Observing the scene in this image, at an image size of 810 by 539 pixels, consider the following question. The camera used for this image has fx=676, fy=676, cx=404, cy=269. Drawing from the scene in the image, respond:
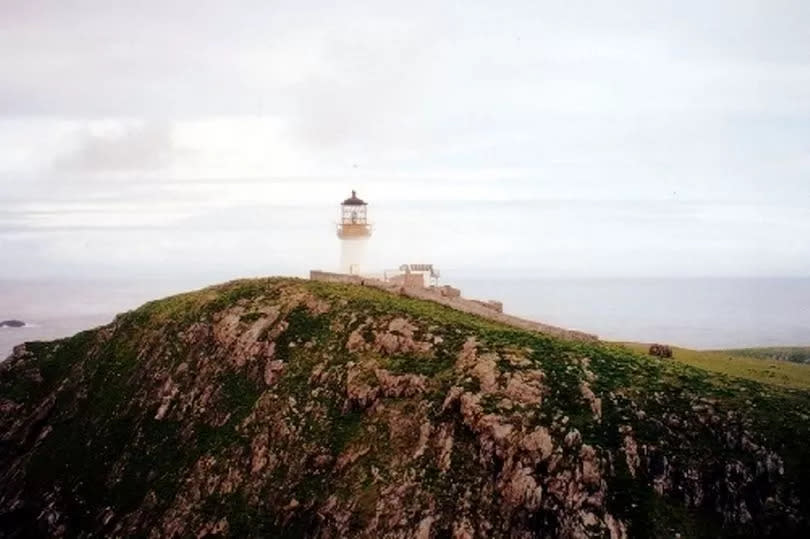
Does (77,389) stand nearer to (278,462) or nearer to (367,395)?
(278,462)

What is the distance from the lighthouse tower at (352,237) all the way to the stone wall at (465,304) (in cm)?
678

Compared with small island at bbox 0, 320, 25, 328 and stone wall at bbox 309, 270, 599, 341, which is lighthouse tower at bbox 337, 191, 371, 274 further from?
small island at bbox 0, 320, 25, 328

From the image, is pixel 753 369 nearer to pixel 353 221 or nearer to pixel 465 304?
pixel 465 304

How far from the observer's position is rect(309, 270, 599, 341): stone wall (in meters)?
36.8

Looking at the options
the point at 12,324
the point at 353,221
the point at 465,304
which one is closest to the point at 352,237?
the point at 353,221

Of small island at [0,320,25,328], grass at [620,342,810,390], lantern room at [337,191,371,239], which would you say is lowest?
small island at [0,320,25,328]

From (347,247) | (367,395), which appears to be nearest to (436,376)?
(367,395)

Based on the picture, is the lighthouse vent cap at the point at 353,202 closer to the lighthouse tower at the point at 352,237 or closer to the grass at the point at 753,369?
the lighthouse tower at the point at 352,237

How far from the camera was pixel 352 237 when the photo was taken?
169 ft

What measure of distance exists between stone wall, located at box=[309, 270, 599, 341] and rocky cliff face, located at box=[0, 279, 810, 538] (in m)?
1.50

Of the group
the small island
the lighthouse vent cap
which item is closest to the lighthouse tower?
the lighthouse vent cap

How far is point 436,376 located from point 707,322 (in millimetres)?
180702

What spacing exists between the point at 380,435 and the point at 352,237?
2482 cm

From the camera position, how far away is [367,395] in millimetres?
30609
